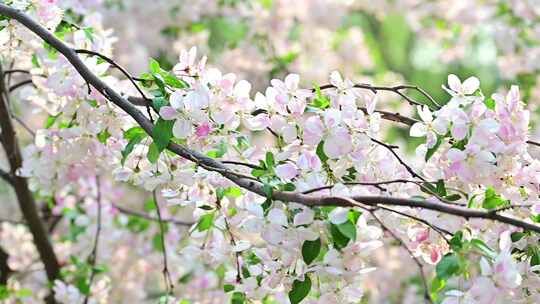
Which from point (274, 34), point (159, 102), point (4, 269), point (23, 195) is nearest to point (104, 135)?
point (159, 102)

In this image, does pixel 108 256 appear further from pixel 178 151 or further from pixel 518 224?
pixel 518 224

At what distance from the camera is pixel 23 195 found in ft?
6.17

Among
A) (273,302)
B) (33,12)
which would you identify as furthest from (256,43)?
(33,12)

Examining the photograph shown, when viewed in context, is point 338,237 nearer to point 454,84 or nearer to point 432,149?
point 432,149

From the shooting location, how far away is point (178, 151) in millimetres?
1083

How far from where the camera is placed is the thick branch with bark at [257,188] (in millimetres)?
889

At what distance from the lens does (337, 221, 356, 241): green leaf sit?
3.21ft

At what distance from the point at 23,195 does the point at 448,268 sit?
118 cm

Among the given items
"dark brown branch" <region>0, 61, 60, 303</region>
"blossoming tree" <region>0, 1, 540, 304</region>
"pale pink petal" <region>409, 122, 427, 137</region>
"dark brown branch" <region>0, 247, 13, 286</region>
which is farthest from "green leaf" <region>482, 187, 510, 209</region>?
"dark brown branch" <region>0, 247, 13, 286</region>

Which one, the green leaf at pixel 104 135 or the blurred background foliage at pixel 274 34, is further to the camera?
the blurred background foliage at pixel 274 34

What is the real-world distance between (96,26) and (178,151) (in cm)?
67

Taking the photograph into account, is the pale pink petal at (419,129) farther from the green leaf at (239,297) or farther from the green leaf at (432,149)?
the green leaf at (239,297)

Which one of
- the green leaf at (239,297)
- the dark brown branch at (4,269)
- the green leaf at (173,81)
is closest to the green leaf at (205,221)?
the green leaf at (239,297)

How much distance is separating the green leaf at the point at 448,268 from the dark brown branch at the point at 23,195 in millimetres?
953
